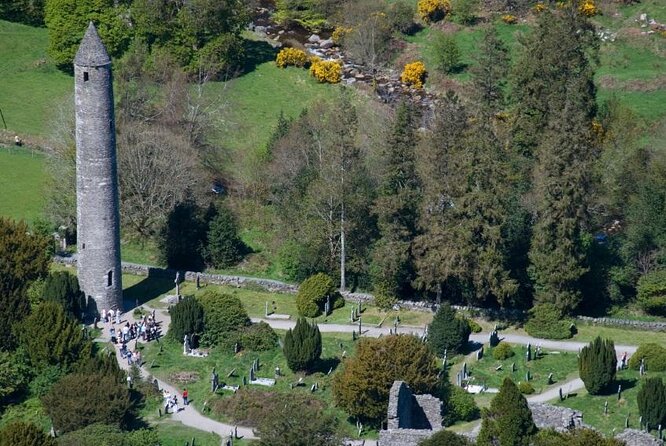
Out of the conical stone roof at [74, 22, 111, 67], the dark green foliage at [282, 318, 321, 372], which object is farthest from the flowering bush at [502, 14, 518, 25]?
the dark green foliage at [282, 318, 321, 372]

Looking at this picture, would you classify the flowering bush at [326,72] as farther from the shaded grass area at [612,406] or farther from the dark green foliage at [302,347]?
the shaded grass area at [612,406]

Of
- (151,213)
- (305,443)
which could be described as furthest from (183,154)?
(305,443)

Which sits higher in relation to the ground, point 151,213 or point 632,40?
point 632,40

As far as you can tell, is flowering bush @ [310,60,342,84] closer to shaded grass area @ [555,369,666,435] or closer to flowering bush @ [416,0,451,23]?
flowering bush @ [416,0,451,23]

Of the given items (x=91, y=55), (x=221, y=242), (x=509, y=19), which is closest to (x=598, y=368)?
(x=221, y=242)

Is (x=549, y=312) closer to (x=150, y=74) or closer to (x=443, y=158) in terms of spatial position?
(x=443, y=158)

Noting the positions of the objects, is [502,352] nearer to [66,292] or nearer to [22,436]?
[66,292]

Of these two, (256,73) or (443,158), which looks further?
(256,73)

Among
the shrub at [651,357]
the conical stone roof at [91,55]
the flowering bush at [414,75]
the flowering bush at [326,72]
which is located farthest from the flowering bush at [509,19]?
the shrub at [651,357]

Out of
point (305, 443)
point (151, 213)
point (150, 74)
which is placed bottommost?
point (305, 443)
